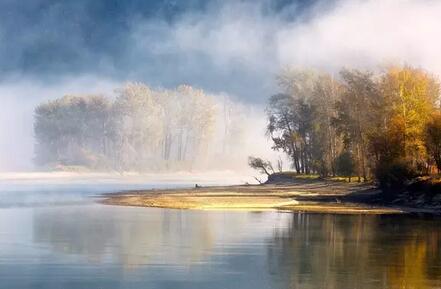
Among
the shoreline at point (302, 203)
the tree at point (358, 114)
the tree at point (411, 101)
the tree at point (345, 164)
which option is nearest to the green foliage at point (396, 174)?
the tree at point (411, 101)

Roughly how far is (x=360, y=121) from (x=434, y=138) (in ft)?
69.3

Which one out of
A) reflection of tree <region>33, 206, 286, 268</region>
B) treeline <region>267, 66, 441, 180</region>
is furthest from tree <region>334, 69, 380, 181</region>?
reflection of tree <region>33, 206, 286, 268</region>

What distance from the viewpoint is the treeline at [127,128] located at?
164000 mm

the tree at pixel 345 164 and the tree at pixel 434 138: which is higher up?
the tree at pixel 434 138

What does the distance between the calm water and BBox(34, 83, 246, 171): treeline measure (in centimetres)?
11564

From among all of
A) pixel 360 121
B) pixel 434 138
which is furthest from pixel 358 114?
pixel 434 138

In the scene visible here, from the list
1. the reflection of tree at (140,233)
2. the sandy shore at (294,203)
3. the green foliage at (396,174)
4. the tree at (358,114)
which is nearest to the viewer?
the reflection of tree at (140,233)

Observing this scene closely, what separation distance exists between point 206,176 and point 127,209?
116057 mm

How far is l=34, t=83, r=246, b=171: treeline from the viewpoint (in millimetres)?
164000

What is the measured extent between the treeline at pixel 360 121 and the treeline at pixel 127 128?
5620 cm

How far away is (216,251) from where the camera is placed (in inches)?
1205

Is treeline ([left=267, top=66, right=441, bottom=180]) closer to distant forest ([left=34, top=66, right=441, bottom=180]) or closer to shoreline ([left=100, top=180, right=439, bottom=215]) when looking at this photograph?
distant forest ([left=34, top=66, right=441, bottom=180])

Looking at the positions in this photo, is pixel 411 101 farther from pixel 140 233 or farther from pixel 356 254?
pixel 356 254

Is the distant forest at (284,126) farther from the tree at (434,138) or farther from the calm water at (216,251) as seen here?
the calm water at (216,251)
